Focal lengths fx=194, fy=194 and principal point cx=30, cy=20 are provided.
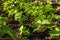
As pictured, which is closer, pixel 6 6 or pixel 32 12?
pixel 32 12

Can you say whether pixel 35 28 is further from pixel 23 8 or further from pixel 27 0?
pixel 27 0

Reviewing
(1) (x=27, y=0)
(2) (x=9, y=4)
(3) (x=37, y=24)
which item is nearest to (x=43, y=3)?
(1) (x=27, y=0)

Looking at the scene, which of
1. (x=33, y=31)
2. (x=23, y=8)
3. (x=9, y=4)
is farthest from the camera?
(x=9, y=4)

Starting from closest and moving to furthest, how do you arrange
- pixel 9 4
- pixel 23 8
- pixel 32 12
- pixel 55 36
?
pixel 55 36, pixel 32 12, pixel 23 8, pixel 9 4

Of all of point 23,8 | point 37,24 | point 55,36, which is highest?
point 23,8

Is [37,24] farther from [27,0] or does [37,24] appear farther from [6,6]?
[27,0]

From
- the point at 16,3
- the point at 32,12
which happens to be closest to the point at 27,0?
the point at 16,3

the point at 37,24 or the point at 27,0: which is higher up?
the point at 27,0
